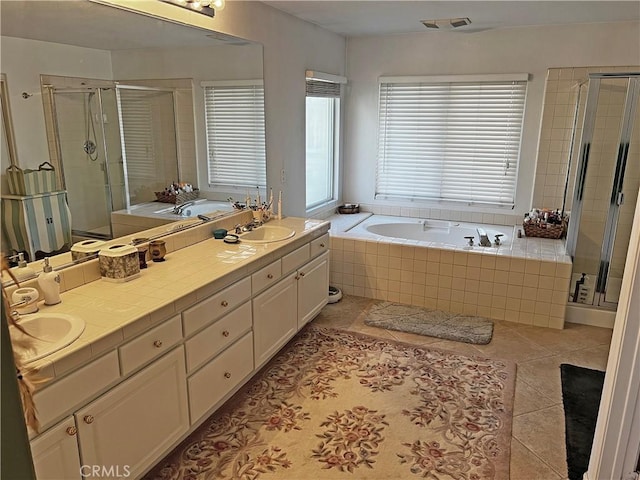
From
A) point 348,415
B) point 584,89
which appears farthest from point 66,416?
point 584,89

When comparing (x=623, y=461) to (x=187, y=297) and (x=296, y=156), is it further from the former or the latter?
(x=296, y=156)

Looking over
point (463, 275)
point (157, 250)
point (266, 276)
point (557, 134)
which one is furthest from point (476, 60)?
point (157, 250)

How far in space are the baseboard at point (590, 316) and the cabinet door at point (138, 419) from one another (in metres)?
3.07

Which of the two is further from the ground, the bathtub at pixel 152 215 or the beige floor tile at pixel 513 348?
the bathtub at pixel 152 215

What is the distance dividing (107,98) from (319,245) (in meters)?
1.72

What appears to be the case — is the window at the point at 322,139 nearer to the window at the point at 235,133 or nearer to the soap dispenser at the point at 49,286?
the window at the point at 235,133

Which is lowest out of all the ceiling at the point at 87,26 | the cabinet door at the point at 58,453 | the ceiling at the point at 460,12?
the cabinet door at the point at 58,453

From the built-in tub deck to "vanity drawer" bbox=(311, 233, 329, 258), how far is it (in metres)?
0.64

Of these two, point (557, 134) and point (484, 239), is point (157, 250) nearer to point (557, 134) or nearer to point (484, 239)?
point (484, 239)

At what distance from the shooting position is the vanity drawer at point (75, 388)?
4.99 feet

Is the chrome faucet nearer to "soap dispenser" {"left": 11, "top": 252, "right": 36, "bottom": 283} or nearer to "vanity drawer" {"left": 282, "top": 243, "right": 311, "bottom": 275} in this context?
"vanity drawer" {"left": 282, "top": 243, "right": 311, "bottom": 275}

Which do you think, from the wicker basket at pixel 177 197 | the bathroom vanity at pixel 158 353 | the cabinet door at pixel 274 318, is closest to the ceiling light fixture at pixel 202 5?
the wicker basket at pixel 177 197

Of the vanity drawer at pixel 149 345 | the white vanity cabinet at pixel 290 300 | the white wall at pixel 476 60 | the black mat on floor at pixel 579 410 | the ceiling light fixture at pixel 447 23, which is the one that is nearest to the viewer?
the vanity drawer at pixel 149 345

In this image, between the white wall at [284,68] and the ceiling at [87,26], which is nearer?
the ceiling at [87,26]
